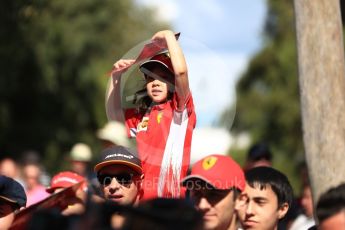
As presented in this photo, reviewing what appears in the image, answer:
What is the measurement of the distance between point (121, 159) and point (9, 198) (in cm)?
75

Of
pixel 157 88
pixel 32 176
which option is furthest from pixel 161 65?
pixel 32 176

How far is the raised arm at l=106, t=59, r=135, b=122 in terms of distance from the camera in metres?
7.46

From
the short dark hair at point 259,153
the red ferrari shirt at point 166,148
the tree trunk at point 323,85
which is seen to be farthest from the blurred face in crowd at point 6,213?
the short dark hair at point 259,153

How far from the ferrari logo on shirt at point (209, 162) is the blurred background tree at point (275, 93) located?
3293cm

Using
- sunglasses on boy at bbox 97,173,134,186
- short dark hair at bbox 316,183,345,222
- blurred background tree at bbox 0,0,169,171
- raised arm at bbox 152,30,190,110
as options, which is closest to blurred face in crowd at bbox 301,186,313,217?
sunglasses on boy at bbox 97,173,134,186

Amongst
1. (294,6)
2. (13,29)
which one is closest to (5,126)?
(13,29)

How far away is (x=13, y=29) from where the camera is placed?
94.9 feet

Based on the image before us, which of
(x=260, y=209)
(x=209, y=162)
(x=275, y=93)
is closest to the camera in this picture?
(x=209, y=162)

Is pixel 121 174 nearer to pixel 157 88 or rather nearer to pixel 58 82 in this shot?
pixel 157 88

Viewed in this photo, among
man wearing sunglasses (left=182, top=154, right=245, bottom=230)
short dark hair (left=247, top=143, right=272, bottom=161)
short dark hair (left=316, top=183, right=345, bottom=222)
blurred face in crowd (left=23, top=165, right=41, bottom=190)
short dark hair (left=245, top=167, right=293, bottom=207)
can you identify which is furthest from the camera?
blurred face in crowd (left=23, top=165, right=41, bottom=190)

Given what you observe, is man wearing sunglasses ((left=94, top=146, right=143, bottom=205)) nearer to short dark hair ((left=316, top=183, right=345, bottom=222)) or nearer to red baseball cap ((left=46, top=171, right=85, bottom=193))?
red baseball cap ((left=46, top=171, right=85, bottom=193))

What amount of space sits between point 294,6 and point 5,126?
2605cm

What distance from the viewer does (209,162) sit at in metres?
6.63

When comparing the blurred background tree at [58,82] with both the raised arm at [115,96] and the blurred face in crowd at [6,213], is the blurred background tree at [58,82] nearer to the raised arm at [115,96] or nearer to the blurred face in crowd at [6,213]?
the raised arm at [115,96]
